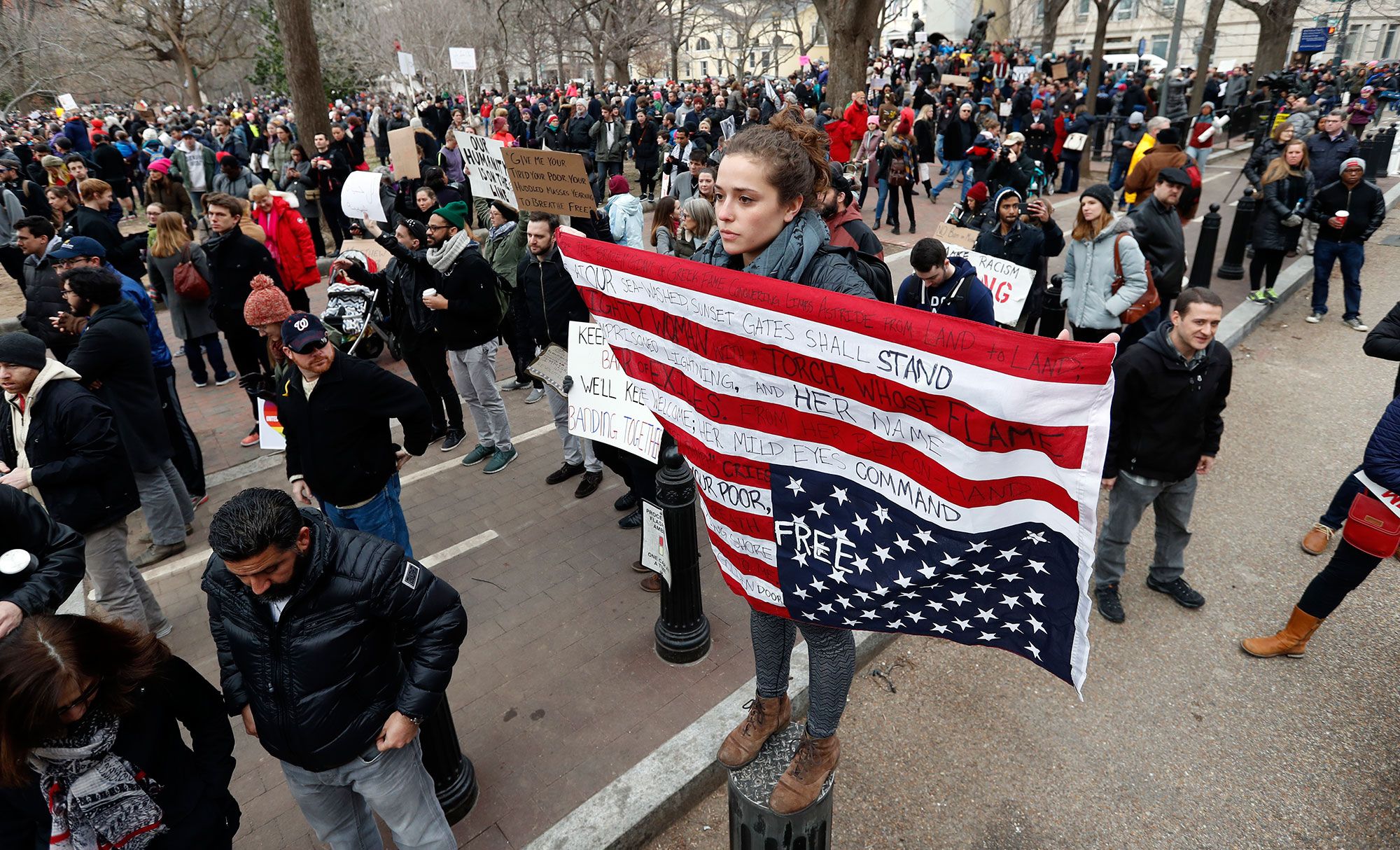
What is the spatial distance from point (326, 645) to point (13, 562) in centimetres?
168

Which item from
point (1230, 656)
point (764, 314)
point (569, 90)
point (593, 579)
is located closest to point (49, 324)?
point (593, 579)

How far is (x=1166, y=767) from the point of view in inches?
142

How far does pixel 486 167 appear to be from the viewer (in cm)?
717

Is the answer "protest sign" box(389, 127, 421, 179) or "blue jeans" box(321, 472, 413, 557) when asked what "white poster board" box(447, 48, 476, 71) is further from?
"blue jeans" box(321, 472, 413, 557)

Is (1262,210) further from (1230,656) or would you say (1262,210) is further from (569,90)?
(569,90)

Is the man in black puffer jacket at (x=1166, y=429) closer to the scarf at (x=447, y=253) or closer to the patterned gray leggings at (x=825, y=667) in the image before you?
the patterned gray leggings at (x=825, y=667)

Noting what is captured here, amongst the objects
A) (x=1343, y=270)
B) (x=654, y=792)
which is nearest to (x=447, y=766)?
(x=654, y=792)

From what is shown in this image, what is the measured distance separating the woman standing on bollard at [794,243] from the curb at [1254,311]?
23.8ft

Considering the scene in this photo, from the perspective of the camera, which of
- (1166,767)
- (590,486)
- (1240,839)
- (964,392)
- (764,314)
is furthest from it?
(590,486)

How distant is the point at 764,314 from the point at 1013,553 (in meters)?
0.98

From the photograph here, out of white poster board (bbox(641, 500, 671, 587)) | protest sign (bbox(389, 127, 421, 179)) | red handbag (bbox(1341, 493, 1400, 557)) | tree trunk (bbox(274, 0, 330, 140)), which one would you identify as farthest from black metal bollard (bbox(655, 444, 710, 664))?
tree trunk (bbox(274, 0, 330, 140))

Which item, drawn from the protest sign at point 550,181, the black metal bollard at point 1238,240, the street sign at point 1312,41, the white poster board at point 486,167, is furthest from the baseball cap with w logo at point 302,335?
the street sign at point 1312,41

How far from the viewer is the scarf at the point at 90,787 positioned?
2.16m

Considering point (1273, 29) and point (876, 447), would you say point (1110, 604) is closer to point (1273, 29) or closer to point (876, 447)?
point (876, 447)
